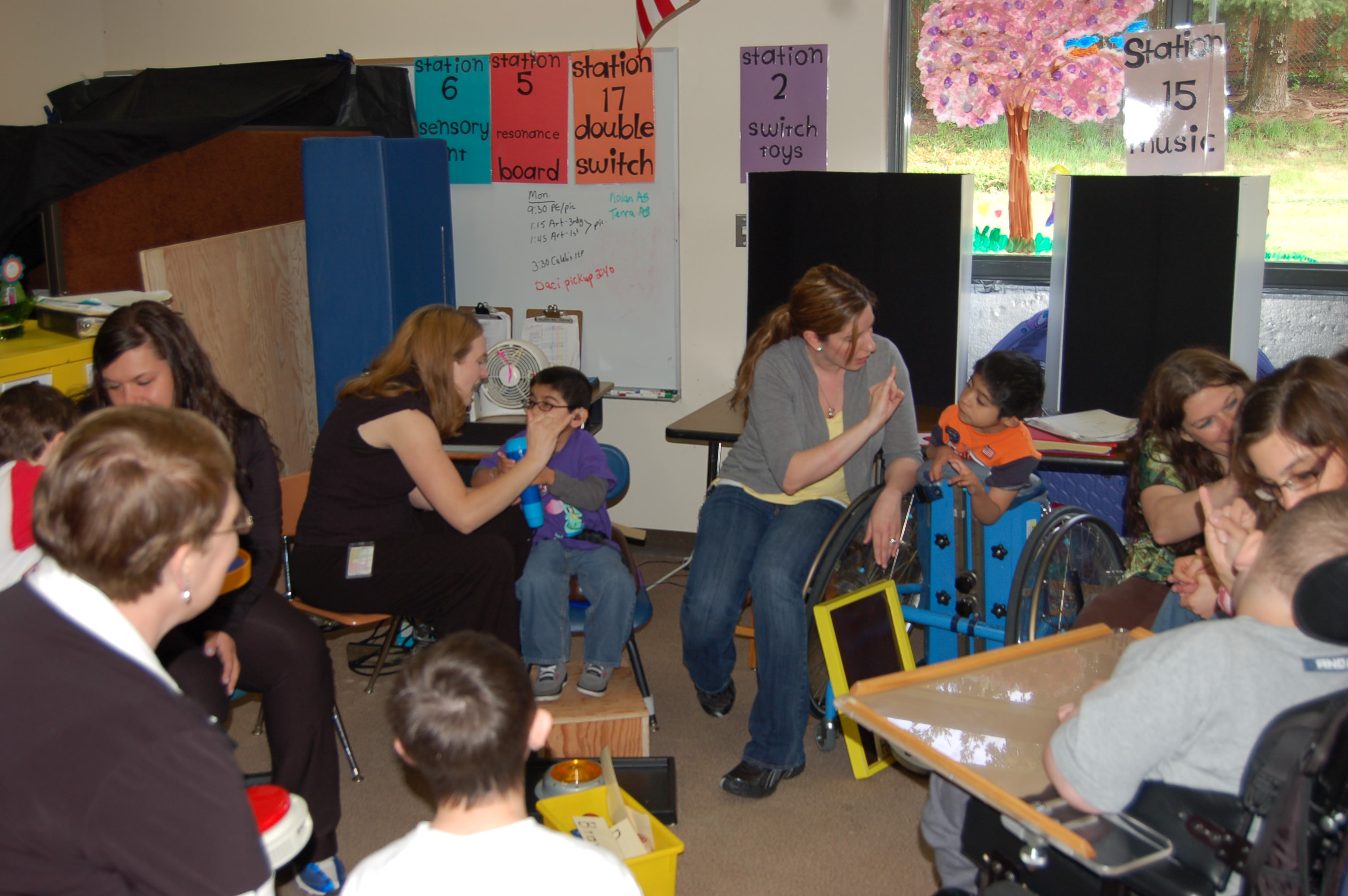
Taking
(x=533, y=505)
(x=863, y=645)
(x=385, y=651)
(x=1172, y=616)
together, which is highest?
(x=533, y=505)

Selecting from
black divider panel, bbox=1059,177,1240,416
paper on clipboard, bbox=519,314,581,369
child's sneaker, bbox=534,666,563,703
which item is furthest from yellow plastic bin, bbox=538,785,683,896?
paper on clipboard, bbox=519,314,581,369

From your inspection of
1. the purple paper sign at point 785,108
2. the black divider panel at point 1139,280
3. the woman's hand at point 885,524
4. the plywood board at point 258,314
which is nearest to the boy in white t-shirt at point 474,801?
the woman's hand at point 885,524

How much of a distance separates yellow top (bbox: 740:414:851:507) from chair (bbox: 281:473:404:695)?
1033 mm

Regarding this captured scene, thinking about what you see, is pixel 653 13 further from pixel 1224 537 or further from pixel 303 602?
pixel 1224 537

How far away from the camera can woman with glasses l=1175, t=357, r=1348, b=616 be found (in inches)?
70.0

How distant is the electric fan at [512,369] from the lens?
12.0 ft

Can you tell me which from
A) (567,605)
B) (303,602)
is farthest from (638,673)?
(303,602)

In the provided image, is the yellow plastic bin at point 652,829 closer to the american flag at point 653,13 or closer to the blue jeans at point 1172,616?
the blue jeans at point 1172,616

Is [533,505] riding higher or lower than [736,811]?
higher

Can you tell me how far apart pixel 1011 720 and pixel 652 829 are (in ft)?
2.78

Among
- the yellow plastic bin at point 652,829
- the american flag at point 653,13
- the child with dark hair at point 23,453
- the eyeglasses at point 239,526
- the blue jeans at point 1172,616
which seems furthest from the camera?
the american flag at point 653,13

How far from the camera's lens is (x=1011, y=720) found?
1594 millimetres

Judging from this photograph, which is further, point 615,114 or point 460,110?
point 460,110

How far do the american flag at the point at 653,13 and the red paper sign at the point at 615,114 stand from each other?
15 centimetres
